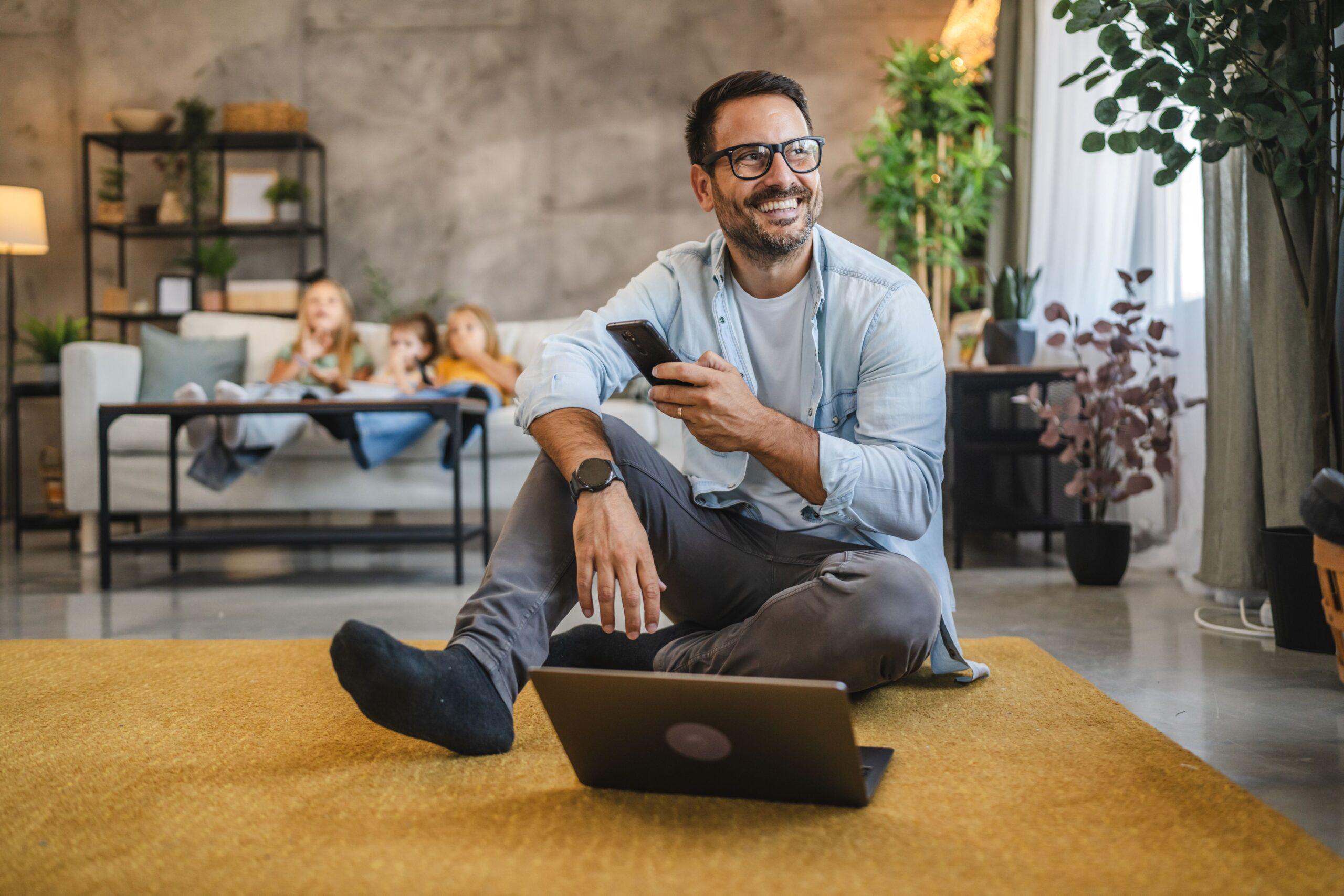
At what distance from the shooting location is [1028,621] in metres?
2.13

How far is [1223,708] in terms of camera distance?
1427mm

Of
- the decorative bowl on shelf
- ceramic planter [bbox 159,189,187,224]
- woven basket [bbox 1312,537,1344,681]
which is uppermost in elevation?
the decorative bowl on shelf

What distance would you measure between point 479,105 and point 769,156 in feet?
12.4

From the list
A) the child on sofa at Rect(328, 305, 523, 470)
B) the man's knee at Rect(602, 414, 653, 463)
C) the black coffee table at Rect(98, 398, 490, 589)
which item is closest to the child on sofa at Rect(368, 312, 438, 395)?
the child on sofa at Rect(328, 305, 523, 470)

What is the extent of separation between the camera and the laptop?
0.90 meters

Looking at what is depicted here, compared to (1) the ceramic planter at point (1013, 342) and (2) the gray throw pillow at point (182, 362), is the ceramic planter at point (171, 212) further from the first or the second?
(1) the ceramic planter at point (1013, 342)

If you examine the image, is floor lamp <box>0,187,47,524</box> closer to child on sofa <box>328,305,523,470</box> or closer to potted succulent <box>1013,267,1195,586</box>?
child on sofa <box>328,305,523,470</box>

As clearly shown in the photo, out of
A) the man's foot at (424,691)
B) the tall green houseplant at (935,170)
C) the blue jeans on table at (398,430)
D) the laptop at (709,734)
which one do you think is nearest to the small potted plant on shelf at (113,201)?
the blue jeans on table at (398,430)

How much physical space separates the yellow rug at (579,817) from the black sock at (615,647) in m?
0.10

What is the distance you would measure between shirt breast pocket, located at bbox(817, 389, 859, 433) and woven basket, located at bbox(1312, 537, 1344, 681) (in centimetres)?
66

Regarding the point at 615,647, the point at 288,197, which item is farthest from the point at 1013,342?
the point at 288,197

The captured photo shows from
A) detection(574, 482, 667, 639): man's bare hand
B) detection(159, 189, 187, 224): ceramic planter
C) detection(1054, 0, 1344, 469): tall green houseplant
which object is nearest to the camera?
detection(574, 482, 667, 639): man's bare hand

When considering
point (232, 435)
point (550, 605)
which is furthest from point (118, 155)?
point (550, 605)

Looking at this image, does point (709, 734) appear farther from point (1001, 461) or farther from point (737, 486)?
point (1001, 461)
